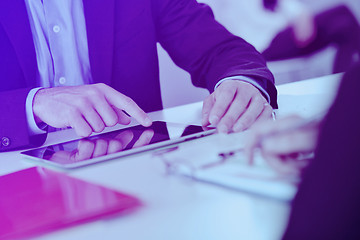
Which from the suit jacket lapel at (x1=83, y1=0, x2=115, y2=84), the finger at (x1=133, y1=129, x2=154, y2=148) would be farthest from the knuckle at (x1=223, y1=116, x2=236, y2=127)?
the suit jacket lapel at (x1=83, y1=0, x2=115, y2=84)

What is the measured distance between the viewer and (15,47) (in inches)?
43.9

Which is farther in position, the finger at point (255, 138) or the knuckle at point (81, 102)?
the knuckle at point (81, 102)

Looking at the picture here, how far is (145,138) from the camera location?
25.9 inches

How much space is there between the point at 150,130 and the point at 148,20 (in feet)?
2.53

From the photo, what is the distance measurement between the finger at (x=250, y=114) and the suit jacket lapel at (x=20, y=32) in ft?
2.27

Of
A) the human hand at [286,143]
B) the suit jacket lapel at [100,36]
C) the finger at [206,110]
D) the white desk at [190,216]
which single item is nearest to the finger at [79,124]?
the finger at [206,110]

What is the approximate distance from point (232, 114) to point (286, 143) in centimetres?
36

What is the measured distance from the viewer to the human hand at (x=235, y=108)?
0.67m

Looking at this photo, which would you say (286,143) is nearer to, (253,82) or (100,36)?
(253,82)

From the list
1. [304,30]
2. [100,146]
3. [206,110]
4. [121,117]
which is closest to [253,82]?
[206,110]

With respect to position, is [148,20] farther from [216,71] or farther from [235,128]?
[235,128]

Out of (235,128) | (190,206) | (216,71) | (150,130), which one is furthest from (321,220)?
(216,71)

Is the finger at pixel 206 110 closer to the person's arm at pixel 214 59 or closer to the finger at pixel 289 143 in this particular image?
the person's arm at pixel 214 59

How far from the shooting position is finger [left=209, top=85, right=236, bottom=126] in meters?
0.71
